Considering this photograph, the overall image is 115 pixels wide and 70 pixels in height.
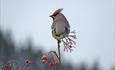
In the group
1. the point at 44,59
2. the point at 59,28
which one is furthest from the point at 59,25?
the point at 44,59

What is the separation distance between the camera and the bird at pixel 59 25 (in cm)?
258

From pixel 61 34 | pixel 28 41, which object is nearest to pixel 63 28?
pixel 61 34

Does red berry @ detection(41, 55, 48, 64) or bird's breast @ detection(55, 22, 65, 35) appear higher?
bird's breast @ detection(55, 22, 65, 35)

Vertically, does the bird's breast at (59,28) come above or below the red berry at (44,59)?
above

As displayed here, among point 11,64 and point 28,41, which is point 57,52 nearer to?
point 11,64

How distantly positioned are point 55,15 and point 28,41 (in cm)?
4818

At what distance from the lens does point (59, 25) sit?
8.52 ft

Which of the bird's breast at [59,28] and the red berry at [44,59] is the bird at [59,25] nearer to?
the bird's breast at [59,28]

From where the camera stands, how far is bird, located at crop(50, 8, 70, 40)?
258 cm

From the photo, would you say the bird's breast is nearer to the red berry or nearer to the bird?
the bird

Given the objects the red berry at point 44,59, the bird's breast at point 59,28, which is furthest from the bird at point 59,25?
the red berry at point 44,59

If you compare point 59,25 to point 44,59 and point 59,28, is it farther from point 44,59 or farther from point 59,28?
point 44,59

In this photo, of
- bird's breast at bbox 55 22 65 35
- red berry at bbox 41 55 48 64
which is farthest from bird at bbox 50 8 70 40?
red berry at bbox 41 55 48 64

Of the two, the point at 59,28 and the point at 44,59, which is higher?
the point at 59,28
